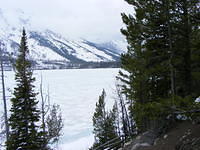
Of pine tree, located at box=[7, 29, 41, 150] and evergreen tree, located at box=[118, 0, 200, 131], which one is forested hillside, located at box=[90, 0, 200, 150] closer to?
evergreen tree, located at box=[118, 0, 200, 131]

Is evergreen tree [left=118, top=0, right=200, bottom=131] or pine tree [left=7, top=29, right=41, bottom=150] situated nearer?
evergreen tree [left=118, top=0, right=200, bottom=131]

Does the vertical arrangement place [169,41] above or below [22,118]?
above

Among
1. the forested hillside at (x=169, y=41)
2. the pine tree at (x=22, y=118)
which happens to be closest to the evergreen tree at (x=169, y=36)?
the forested hillside at (x=169, y=41)

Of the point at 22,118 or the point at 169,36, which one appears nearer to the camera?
the point at 169,36

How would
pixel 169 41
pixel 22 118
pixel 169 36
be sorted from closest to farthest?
1. pixel 169 36
2. pixel 169 41
3. pixel 22 118

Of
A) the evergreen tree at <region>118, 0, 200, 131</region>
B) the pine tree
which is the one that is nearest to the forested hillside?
the evergreen tree at <region>118, 0, 200, 131</region>

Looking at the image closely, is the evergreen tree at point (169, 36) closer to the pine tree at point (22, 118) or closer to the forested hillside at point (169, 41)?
the forested hillside at point (169, 41)

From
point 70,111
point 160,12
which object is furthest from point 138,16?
point 70,111

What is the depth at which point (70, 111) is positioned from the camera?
5069 centimetres

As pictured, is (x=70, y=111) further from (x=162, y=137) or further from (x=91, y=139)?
(x=162, y=137)

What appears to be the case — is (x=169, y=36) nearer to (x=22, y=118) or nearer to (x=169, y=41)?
(x=169, y=41)

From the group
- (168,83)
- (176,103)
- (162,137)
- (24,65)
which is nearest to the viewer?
(176,103)

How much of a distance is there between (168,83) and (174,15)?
3.96 metres

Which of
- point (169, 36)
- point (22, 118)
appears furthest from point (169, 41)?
point (22, 118)
